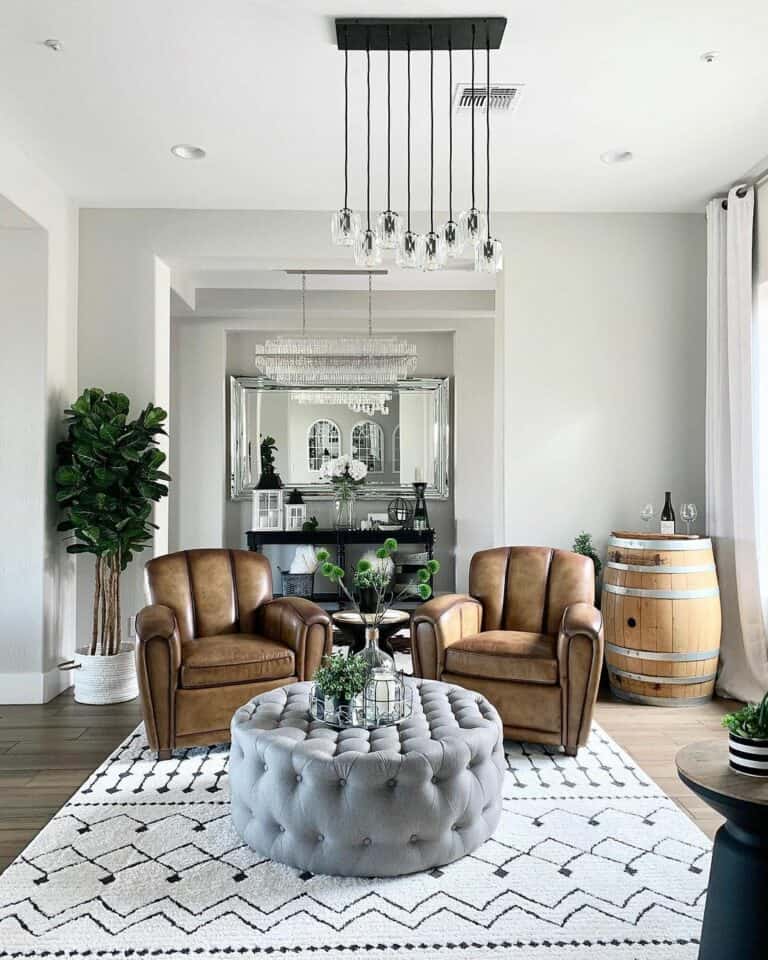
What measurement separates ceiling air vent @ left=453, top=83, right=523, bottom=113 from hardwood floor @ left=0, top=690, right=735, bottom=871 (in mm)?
2945

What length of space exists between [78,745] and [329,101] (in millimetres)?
3157

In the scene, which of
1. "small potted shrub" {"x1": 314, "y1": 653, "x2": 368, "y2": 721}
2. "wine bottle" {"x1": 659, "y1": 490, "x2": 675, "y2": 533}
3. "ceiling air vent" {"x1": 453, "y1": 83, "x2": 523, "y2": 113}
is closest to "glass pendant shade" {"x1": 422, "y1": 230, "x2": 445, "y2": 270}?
"ceiling air vent" {"x1": 453, "y1": 83, "x2": 523, "y2": 113}

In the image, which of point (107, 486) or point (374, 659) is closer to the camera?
point (374, 659)

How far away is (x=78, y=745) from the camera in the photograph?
3754 mm

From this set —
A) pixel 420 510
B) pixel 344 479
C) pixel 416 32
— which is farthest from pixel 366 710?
pixel 344 479

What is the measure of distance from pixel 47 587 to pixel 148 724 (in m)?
1.46

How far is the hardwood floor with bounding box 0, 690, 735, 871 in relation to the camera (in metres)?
2.96

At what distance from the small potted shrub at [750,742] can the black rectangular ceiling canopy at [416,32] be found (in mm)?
2474

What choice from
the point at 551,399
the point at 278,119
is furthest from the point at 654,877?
the point at 278,119

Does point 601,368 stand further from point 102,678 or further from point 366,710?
point 102,678

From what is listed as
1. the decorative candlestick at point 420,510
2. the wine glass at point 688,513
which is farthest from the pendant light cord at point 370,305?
the wine glass at point 688,513

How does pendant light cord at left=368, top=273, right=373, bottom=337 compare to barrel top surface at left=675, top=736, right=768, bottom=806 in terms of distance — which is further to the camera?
pendant light cord at left=368, top=273, right=373, bottom=337

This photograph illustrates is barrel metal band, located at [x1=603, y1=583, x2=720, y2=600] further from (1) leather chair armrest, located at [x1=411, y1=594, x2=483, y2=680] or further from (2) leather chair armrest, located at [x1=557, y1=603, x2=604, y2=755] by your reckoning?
(1) leather chair armrest, located at [x1=411, y1=594, x2=483, y2=680]

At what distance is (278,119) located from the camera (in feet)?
12.4
